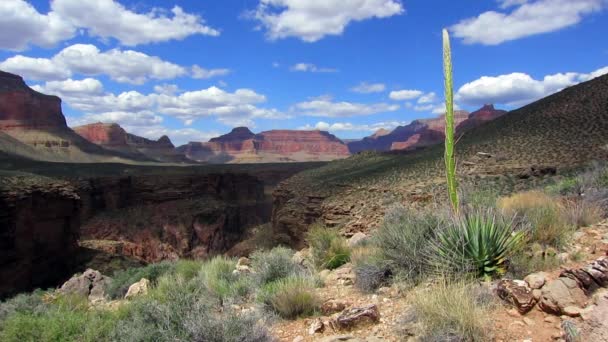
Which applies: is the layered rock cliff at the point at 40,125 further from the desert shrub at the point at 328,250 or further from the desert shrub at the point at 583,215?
the desert shrub at the point at 583,215

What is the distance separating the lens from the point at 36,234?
25000 mm

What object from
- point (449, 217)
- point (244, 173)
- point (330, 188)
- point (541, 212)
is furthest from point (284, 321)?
point (244, 173)

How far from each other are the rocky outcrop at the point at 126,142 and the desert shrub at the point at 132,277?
109533 mm

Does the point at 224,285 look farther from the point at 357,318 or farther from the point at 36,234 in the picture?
the point at 36,234

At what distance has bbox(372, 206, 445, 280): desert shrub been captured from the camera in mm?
6027

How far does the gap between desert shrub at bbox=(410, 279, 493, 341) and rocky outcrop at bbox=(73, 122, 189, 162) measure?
120 meters

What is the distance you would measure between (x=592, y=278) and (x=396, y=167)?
2110 centimetres

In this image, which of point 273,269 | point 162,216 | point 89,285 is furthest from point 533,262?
point 162,216

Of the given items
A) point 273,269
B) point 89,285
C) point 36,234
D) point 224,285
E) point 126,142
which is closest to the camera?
point 224,285

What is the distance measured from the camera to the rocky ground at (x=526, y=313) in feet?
13.1

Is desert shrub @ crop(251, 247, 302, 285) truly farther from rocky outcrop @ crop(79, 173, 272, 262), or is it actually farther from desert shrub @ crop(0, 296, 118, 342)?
rocky outcrop @ crop(79, 173, 272, 262)

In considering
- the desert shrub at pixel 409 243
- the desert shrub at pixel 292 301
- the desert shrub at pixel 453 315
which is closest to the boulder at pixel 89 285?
the desert shrub at pixel 292 301

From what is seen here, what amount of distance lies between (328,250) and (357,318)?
506 centimetres

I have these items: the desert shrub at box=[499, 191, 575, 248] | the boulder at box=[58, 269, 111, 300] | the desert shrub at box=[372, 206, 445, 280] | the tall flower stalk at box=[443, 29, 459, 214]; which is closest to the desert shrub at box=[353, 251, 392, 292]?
Answer: the desert shrub at box=[372, 206, 445, 280]
